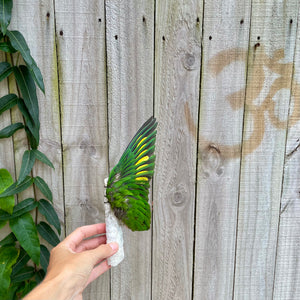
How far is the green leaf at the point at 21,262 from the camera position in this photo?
958mm

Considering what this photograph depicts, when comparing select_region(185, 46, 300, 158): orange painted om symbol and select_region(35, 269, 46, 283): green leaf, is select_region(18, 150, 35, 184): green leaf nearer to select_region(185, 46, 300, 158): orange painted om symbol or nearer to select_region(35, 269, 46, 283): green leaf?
select_region(35, 269, 46, 283): green leaf

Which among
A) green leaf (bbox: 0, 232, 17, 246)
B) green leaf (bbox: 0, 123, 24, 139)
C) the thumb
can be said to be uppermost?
green leaf (bbox: 0, 123, 24, 139)

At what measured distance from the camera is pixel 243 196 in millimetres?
1061

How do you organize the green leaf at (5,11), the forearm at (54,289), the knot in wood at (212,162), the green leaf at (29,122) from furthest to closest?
the knot in wood at (212,162) < the green leaf at (29,122) < the green leaf at (5,11) < the forearm at (54,289)

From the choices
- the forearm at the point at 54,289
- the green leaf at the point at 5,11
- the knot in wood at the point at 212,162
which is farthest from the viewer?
the knot in wood at the point at 212,162

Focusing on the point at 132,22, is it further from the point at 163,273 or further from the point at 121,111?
the point at 163,273

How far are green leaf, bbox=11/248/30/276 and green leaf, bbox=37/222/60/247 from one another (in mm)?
79

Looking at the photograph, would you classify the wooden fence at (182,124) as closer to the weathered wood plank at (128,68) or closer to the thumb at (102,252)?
the weathered wood plank at (128,68)

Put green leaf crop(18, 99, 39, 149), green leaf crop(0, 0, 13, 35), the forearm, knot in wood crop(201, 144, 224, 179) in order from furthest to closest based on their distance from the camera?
1. knot in wood crop(201, 144, 224, 179)
2. green leaf crop(18, 99, 39, 149)
3. green leaf crop(0, 0, 13, 35)
4. the forearm

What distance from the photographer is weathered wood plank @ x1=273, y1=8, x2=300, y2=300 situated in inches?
39.9

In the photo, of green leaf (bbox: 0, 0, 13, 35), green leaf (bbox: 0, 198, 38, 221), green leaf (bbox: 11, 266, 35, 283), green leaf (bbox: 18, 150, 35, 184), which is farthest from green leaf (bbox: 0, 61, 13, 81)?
green leaf (bbox: 11, 266, 35, 283)

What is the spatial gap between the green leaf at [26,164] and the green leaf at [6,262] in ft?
0.77

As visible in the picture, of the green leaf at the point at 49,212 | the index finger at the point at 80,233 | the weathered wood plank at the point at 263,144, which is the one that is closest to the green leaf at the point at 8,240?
the green leaf at the point at 49,212

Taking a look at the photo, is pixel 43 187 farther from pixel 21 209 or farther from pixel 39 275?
pixel 39 275
